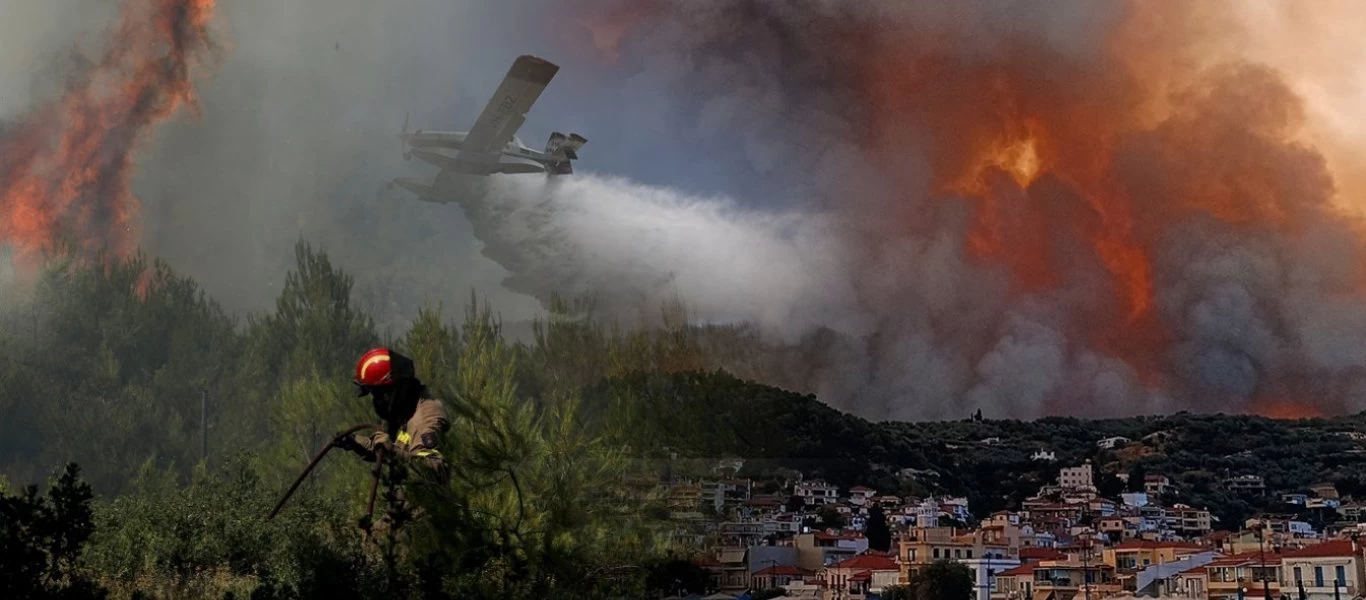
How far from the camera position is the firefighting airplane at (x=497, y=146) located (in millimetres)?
14688

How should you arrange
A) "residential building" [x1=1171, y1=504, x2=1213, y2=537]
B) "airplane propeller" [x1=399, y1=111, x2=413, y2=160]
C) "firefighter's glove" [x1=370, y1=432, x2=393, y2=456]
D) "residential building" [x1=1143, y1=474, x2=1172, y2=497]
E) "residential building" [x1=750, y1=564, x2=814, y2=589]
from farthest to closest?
"airplane propeller" [x1=399, y1=111, x2=413, y2=160] → "residential building" [x1=1143, y1=474, x2=1172, y2=497] → "residential building" [x1=1171, y1=504, x2=1213, y2=537] → "residential building" [x1=750, y1=564, x2=814, y2=589] → "firefighter's glove" [x1=370, y1=432, x2=393, y2=456]

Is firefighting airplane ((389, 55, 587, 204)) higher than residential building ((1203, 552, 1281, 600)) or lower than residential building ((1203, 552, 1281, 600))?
higher

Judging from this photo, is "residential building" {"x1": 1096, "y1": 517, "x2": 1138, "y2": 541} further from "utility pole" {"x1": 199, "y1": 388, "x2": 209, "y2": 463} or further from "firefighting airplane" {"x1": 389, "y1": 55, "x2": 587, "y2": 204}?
"utility pole" {"x1": 199, "y1": 388, "x2": 209, "y2": 463}

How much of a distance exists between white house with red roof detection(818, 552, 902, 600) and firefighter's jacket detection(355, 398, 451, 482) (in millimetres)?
5552

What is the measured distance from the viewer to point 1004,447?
1338 centimetres

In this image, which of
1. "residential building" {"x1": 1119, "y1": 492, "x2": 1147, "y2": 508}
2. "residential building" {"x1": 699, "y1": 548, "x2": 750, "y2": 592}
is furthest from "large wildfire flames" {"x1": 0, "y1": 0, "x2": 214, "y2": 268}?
"residential building" {"x1": 1119, "y1": 492, "x2": 1147, "y2": 508}

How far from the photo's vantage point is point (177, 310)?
1839cm

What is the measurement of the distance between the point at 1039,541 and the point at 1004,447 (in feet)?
5.54

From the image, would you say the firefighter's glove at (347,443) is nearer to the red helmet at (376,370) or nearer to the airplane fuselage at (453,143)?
the red helmet at (376,370)

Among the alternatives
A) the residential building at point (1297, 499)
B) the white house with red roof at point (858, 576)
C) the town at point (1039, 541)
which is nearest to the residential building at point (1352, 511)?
the town at point (1039, 541)

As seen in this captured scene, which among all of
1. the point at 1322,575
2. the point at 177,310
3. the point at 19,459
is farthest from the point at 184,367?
the point at 1322,575

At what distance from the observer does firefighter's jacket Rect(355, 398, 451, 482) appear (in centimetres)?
551

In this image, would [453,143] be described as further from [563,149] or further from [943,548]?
[943,548]

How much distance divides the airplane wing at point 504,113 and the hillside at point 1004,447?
3.86 metres
